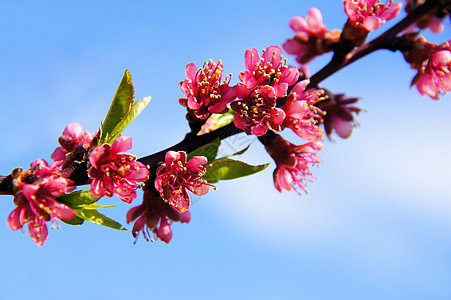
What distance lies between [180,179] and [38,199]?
2.60 feet

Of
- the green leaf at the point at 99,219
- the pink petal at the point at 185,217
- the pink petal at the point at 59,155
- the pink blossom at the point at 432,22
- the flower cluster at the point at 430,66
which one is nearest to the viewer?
the pink blossom at the point at 432,22

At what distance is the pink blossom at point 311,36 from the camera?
2498 millimetres

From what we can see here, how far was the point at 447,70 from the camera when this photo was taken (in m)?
2.55

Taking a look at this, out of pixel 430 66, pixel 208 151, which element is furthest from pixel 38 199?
pixel 430 66

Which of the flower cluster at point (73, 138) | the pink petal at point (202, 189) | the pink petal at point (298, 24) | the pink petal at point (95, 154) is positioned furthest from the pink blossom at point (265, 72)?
the flower cluster at point (73, 138)


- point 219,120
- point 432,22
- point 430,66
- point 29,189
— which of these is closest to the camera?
point 432,22

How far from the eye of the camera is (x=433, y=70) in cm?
256

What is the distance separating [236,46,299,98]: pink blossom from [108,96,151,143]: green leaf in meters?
0.69

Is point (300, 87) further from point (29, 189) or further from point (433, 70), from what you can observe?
point (29, 189)

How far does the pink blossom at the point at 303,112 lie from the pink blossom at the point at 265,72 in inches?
3.6

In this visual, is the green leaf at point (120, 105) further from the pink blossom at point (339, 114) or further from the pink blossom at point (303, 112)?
the pink blossom at point (339, 114)

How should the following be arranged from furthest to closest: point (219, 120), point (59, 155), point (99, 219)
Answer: point (219, 120) → point (59, 155) → point (99, 219)

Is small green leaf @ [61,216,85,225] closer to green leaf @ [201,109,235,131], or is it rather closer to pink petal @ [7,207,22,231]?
pink petal @ [7,207,22,231]

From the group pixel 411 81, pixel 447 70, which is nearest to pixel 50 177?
pixel 411 81
